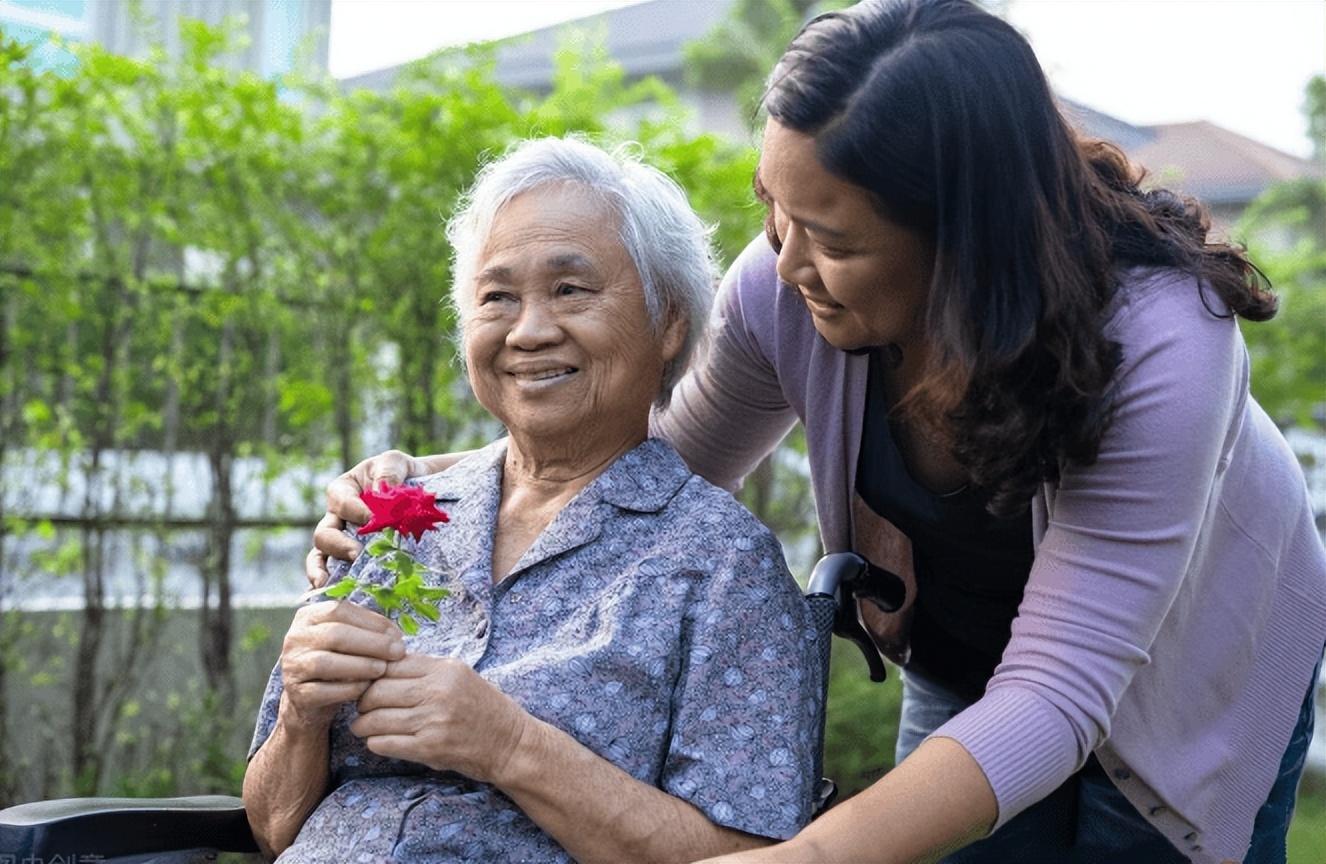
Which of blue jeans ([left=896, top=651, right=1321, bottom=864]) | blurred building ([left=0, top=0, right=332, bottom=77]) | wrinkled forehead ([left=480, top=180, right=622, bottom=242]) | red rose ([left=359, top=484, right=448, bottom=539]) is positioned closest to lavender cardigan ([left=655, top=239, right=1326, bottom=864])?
blue jeans ([left=896, top=651, right=1321, bottom=864])

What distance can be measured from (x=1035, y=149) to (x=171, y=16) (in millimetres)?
4830

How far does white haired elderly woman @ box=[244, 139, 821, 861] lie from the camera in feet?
6.63

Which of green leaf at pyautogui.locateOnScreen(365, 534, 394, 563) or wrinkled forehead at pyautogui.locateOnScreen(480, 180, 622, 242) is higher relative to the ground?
wrinkled forehead at pyautogui.locateOnScreen(480, 180, 622, 242)

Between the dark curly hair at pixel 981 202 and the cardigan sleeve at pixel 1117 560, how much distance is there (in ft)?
0.17

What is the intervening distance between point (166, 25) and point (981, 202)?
481 centimetres

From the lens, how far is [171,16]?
5824 millimetres

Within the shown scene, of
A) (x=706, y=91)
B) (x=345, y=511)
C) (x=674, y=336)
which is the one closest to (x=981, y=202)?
(x=674, y=336)

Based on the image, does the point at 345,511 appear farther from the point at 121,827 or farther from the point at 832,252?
the point at 832,252

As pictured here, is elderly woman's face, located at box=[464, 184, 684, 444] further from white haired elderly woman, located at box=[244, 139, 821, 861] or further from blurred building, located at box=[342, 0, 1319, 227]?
blurred building, located at box=[342, 0, 1319, 227]

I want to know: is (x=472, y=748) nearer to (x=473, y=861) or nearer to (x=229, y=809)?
(x=473, y=861)

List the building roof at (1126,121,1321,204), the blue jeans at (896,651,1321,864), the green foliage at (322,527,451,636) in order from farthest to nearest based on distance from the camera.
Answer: the building roof at (1126,121,1321,204) < the blue jeans at (896,651,1321,864) < the green foliage at (322,527,451,636)

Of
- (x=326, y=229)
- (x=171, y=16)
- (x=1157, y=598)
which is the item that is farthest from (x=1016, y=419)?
(x=171, y=16)

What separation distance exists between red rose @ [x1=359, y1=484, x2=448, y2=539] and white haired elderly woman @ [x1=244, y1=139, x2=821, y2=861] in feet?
0.42

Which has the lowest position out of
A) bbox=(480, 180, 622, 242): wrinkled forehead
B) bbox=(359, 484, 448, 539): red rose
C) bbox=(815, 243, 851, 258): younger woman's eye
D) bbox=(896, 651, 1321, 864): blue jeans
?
bbox=(896, 651, 1321, 864): blue jeans
